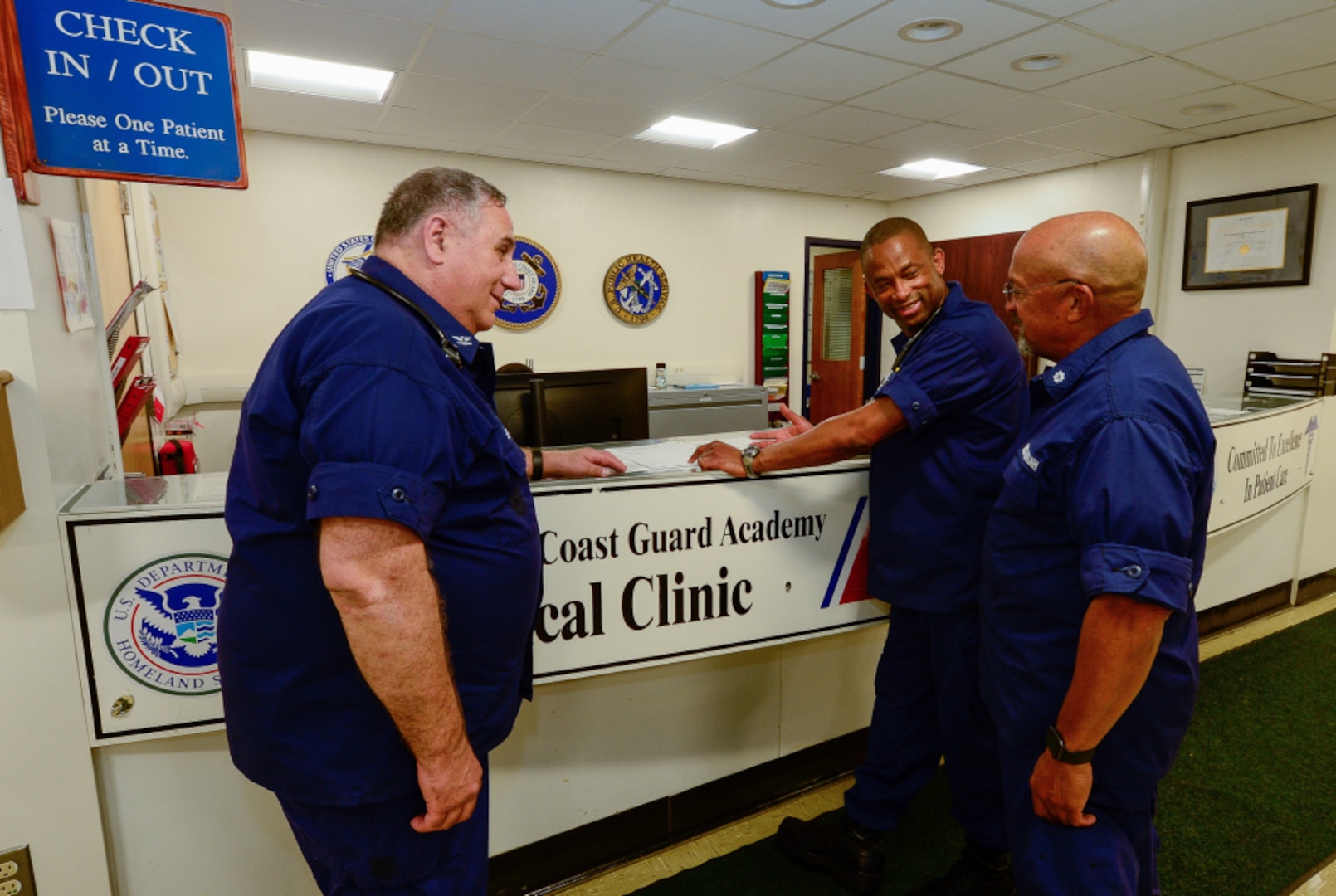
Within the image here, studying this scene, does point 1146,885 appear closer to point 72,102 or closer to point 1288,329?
point 72,102

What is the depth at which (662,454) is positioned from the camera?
5.80 ft

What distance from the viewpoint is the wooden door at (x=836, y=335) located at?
6.71m

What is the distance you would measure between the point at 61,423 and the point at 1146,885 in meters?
1.97

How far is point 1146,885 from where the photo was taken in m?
1.23

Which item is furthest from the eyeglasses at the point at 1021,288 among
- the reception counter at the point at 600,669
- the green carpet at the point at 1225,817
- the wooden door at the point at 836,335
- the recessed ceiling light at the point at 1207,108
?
the wooden door at the point at 836,335

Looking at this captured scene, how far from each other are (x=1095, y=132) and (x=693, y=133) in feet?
7.76

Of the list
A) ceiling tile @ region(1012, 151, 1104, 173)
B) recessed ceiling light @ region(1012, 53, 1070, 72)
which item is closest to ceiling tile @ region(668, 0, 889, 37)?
recessed ceiling light @ region(1012, 53, 1070, 72)

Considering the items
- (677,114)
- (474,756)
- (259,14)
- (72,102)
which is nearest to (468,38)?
(259,14)

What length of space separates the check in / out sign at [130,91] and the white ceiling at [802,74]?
1.55 meters

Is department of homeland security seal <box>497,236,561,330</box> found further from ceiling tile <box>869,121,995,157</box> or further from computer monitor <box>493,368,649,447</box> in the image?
computer monitor <box>493,368,649,447</box>

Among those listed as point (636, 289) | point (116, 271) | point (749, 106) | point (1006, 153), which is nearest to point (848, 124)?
point (749, 106)

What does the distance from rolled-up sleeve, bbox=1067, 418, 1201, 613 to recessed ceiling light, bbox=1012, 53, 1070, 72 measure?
2.75 meters

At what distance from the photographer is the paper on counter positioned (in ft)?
5.13

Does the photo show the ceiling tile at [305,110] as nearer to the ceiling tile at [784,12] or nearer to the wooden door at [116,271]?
the wooden door at [116,271]
